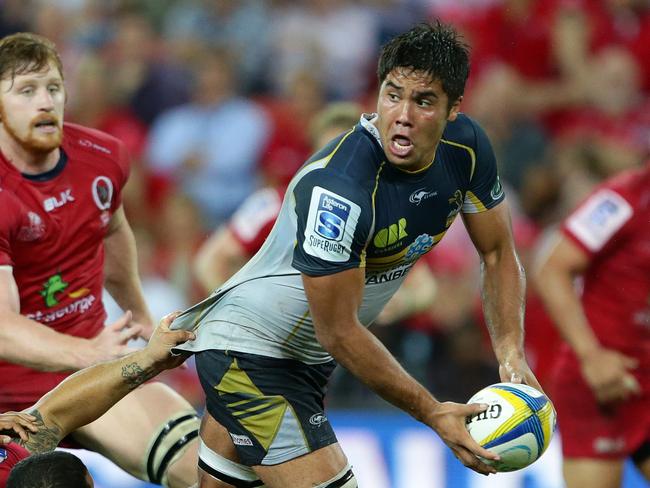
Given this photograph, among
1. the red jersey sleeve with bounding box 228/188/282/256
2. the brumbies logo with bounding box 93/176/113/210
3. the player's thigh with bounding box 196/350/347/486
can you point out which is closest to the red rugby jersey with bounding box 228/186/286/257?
the red jersey sleeve with bounding box 228/188/282/256

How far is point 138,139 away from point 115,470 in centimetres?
352

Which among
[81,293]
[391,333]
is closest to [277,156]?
[391,333]

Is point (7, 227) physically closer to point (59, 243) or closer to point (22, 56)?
point (59, 243)

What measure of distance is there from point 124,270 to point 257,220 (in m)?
1.29

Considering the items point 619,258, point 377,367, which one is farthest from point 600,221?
point 377,367

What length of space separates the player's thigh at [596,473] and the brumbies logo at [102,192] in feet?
8.46

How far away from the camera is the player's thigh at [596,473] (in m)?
A: 6.03

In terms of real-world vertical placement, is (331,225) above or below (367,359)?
above

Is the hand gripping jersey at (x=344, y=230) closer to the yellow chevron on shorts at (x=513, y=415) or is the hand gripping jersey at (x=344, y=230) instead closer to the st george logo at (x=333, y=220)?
the st george logo at (x=333, y=220)

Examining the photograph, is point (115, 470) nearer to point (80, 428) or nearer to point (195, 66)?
point (80, 428)

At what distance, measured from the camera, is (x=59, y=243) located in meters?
5.22

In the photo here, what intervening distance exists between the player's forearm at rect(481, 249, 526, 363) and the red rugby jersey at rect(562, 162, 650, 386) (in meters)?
1.27

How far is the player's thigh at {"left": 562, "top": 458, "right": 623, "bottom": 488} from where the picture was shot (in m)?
6.03

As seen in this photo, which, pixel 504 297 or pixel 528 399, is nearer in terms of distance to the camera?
pixel 528 399
